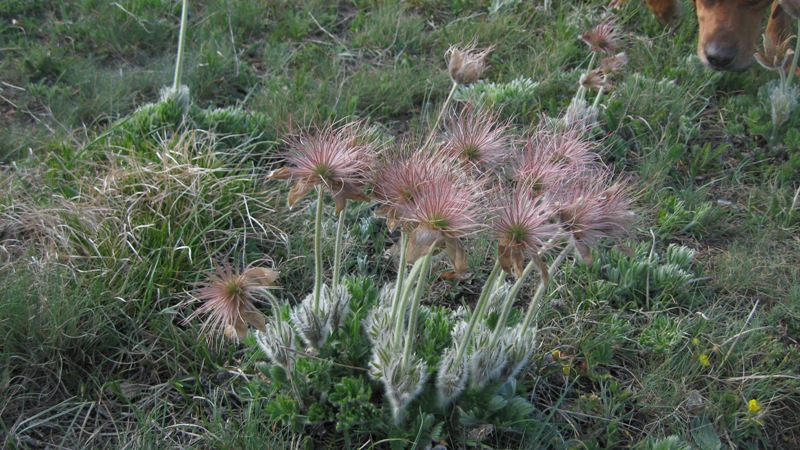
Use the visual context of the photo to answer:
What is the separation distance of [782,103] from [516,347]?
2.85 meters

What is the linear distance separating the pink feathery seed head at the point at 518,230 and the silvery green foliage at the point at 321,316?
2.70 ft

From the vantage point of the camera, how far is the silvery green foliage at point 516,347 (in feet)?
7.77

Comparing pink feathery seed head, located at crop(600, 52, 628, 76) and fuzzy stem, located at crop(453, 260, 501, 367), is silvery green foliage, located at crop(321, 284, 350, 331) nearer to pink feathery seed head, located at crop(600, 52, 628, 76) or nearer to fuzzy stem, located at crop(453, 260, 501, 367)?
fuzzy stem, located at crop(453, 260, 501, 367)

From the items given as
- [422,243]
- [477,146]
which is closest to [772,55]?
[477,146]

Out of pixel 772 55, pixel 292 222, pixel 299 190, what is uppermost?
pixel 299 190

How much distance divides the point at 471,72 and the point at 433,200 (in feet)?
3.61

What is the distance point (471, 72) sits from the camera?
2742 millimetres

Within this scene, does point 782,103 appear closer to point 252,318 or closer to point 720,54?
point 720,54

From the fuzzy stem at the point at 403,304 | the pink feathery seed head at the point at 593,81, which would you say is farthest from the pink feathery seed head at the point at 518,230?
the pink feathery seed head at the point at 593,81

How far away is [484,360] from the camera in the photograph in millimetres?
2301

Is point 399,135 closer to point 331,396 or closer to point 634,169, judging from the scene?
point 634,169

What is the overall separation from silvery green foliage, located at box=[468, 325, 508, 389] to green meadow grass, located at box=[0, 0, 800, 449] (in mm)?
274

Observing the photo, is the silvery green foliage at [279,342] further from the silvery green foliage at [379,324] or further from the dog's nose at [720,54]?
the dog's nose at [720,54]

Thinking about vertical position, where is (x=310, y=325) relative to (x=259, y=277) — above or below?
below
